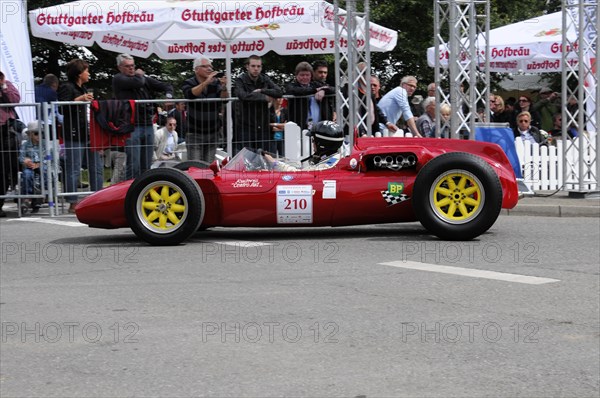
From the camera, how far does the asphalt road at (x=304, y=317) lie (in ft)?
17.6

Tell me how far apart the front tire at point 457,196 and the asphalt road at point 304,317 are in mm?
229

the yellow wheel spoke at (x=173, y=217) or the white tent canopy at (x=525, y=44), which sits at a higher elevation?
the white tent canopy at (x=525, y=44)

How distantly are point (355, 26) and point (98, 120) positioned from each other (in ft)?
12.6

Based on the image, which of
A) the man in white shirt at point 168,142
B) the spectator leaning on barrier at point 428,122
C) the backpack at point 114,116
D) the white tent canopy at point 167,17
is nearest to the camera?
the backpack at point 114,116

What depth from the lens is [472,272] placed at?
27.1 ft

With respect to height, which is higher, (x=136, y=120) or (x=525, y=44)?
(x=525, y=44)

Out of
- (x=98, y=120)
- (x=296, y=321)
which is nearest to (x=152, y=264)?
(x=296, y=321)

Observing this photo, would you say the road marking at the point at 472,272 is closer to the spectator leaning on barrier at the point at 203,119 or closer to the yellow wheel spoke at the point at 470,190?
the yellow wheel spoke at the point at 470,190

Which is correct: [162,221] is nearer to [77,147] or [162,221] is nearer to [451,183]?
[451,183]

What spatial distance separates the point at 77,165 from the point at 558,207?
5949 mm

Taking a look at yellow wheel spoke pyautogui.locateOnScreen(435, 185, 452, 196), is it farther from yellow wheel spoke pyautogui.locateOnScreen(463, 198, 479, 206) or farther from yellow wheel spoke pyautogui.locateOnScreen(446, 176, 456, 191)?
yellow wheel spoke pyautogui.locateOnScreen(463, 198, 479, 206)

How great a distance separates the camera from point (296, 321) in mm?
6617

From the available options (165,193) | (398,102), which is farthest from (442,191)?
(398,102)

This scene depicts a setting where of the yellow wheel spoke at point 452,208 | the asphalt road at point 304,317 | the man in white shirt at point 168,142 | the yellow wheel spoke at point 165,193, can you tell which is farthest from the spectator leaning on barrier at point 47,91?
the yellow wheel spoke at point 452,208
